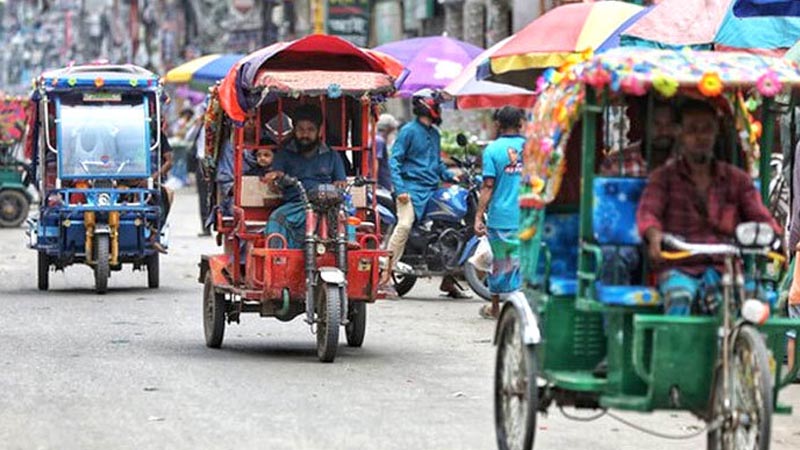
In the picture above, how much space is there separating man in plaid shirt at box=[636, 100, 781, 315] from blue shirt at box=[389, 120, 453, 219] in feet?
34.7

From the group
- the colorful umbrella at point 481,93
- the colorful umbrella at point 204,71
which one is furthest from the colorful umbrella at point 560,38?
the colorful umbrella at point 204,71

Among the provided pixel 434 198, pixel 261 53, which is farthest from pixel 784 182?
pixel 261 53

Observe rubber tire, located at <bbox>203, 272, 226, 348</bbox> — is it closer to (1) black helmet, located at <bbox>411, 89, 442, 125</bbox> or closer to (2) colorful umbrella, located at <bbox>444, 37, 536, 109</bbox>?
(1) black helmet, located at <bbox>411, 89, 442, 125</bbox>

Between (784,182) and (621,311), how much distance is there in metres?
8.96

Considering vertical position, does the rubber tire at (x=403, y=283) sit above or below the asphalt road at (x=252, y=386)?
below

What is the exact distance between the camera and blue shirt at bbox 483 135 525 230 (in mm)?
16234

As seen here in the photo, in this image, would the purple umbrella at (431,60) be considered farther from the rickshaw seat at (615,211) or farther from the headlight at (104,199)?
the rickshaw seat at (615,211)

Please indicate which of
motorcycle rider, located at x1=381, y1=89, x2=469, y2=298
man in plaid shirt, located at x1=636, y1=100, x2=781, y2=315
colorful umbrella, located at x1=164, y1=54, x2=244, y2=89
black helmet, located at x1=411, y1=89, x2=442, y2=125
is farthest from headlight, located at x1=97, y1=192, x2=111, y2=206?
colorful umbrella, located at x1=164, y1=54, x2=244, y2=89

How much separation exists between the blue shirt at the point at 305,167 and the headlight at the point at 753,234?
6077 mm

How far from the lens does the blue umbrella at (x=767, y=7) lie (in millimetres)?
13602

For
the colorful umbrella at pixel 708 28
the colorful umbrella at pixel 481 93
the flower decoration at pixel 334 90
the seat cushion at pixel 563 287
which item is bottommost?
the seat cushion at pixel 563 287

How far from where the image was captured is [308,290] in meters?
13.5

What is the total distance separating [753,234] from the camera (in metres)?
8.31

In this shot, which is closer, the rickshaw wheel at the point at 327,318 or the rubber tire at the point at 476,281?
the rickshaw wheel at the point at 327,318
